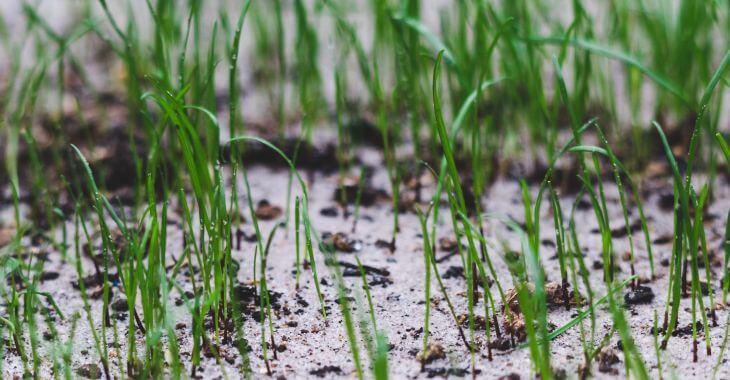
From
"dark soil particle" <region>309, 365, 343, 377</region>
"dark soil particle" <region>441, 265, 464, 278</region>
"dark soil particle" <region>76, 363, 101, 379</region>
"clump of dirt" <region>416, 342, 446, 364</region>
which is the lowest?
"dark soil particle" <region>309, 365, 343, 377</region>

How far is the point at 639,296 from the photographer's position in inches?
62.7

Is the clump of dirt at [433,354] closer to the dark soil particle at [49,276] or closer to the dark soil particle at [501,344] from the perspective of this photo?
the dark soil particle at [501,344]

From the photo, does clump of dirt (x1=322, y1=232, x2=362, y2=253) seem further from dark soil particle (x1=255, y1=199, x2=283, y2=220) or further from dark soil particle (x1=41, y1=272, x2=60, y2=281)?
dark soil particle (x1=41, y1=272, x2=60, y2=281)

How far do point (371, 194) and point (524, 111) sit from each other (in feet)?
1.52

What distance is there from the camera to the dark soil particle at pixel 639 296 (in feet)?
5.21

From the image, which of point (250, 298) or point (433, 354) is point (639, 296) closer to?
point (433, 354)

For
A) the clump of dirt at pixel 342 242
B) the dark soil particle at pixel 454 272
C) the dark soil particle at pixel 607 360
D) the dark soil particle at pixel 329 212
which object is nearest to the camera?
the dark soil particle at pixel 607 360

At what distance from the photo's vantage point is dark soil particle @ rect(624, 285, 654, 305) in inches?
62.5

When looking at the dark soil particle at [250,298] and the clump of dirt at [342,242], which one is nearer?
the dark soil particle at [250,298]

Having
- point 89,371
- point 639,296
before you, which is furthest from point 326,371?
point 639,296

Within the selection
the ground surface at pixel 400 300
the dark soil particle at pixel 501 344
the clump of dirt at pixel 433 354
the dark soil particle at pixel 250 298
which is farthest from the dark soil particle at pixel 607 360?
the dark soil particle at pixel 250 298

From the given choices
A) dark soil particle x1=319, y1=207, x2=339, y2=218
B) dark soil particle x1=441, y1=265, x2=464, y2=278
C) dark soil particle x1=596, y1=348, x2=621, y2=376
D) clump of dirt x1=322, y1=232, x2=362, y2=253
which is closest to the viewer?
dark soil particle x1=596, y1=348, x2=621, y2=376

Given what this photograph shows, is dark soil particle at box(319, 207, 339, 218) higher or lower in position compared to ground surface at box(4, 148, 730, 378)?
higher

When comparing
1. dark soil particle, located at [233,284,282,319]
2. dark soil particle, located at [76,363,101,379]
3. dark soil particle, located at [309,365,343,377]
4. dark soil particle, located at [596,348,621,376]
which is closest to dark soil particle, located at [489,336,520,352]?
dark soil particle, located at [596,348,621,376]
